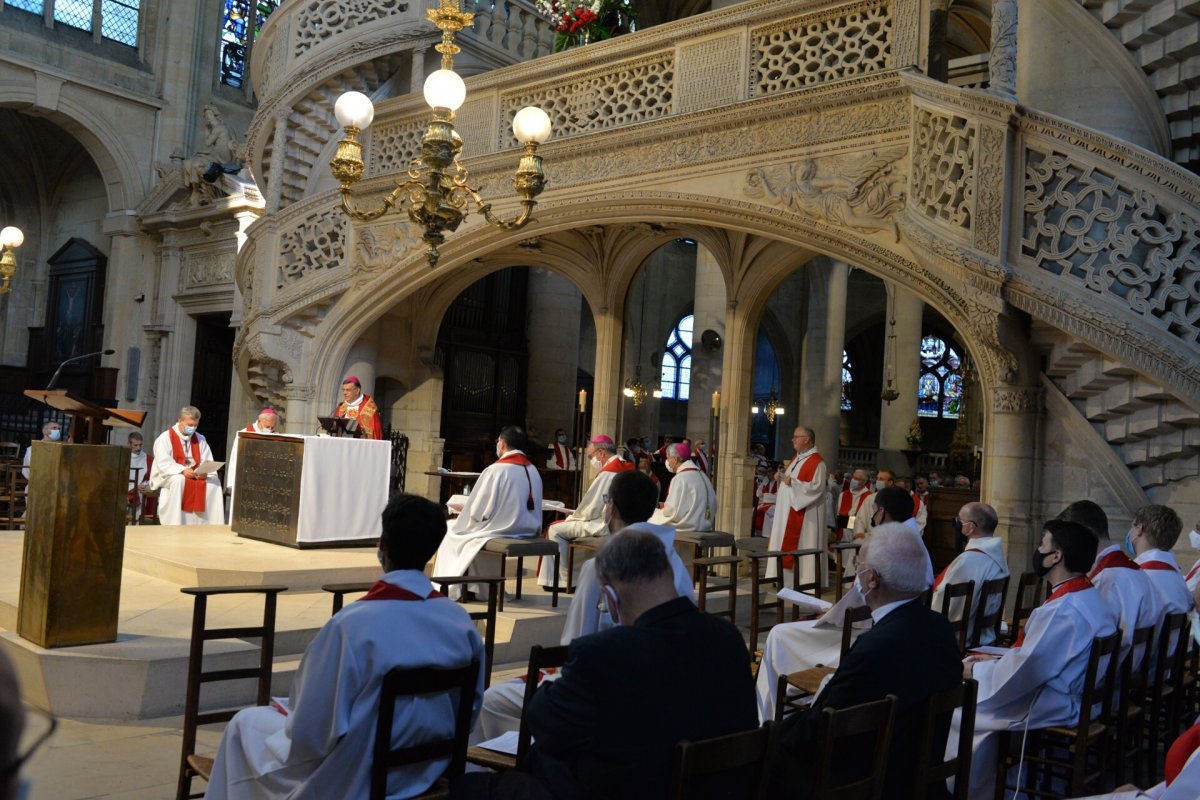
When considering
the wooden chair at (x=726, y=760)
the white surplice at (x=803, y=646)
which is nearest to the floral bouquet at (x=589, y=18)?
the white surplice at (x=803, y=646)

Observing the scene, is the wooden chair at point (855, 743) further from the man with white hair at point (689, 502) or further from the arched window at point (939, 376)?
the arched window at point (939, 376)

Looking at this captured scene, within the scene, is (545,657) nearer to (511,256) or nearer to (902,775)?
(902,775)

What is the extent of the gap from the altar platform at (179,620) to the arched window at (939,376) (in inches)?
966

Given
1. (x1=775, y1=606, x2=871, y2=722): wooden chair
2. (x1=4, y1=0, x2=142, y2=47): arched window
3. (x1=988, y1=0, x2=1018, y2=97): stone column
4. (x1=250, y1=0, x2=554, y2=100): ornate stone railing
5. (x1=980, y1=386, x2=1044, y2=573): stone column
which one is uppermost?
(x1=4, y1=0, x2=142, y2=47): arched window

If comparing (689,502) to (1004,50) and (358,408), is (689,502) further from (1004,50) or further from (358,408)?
(1004,50)

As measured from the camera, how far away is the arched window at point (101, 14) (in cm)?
1928

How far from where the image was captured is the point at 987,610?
5.79 metres

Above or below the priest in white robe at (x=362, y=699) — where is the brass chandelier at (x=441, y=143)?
above

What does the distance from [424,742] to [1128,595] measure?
3.52 metres

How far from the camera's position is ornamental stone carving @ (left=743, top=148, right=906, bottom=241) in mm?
8109

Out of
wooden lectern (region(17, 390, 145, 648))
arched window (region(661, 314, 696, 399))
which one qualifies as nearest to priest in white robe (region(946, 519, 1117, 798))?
wooden lectern (region(17, 390, 145, 648))

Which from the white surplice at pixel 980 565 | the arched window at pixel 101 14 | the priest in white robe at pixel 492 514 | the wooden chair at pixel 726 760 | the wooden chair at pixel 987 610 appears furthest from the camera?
the arched window at pixel 101 14

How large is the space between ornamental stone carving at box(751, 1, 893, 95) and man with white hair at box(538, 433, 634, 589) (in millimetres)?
3486

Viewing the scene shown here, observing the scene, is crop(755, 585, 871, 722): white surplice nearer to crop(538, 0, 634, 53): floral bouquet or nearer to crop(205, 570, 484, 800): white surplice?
crop(205, 570, 484, 800): white surplice
